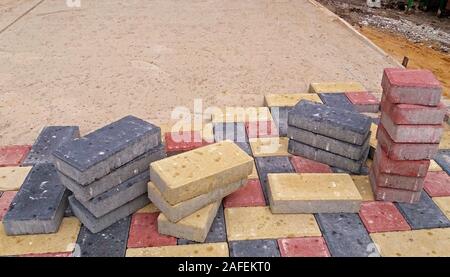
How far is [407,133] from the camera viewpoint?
3971 millimetres

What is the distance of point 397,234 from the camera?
3.92 meters

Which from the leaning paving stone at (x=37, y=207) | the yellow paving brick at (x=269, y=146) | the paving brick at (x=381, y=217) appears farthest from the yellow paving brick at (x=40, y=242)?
the paving brick at (x=381, y=217)

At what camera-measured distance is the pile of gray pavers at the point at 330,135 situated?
456cm

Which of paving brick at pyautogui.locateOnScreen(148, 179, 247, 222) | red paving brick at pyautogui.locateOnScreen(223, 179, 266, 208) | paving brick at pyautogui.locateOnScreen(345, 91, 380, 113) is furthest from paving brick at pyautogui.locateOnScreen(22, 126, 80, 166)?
paving brick at pyautogui.locateOnScreen(345, 91, 380, 113)

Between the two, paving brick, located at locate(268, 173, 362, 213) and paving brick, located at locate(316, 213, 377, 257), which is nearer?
paving brick, located at locate(316, 213, 377, 257)

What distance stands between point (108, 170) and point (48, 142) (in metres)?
1.91

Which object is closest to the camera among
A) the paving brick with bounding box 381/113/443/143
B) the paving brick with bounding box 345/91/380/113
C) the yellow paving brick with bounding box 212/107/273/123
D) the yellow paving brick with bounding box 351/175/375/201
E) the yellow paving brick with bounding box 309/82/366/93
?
the paving brick with bounding box 381/113/443/143

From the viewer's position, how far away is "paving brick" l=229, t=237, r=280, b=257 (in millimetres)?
3680

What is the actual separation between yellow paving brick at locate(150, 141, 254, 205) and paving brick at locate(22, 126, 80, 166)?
6.00 ft

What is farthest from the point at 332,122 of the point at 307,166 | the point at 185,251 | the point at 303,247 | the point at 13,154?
the point at 13,154

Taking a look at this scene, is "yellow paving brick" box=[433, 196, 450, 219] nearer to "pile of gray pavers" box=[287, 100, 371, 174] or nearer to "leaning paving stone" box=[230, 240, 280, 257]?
"pile of gray pavers" box=[287, 100, 371, 174]

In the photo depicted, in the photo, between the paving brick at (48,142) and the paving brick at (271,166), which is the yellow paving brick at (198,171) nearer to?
the paving brick at (271,166)

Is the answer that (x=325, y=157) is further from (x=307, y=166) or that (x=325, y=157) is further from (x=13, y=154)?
(x=13, y=154)

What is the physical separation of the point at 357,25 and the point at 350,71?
→ 6.21 meters
